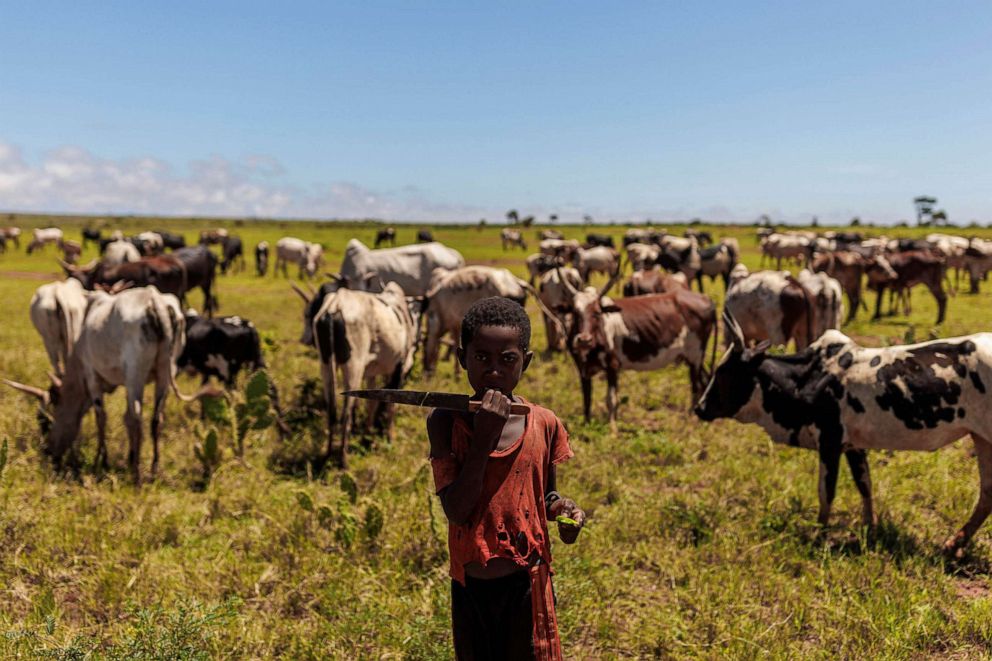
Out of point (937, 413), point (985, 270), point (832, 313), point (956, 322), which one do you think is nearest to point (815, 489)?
point (937, 413)

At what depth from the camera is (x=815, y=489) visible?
615cm

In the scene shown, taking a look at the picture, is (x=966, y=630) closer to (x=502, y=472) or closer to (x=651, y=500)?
(x=651, y=500)

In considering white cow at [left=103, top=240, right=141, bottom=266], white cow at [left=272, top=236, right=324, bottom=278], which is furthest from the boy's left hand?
white cow at [left=272, top=236, right=324, bottom=278]

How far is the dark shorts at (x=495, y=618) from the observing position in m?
2.33

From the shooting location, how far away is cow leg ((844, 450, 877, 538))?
5.18 metres

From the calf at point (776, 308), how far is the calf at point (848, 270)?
346 inches

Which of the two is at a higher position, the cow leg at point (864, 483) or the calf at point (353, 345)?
the calf at point (353, 345)

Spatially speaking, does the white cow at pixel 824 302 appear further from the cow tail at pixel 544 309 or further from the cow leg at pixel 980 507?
the cow leg at pixel 980 507

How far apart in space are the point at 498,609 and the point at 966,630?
371 cm

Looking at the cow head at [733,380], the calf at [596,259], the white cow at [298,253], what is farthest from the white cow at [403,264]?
the white cow at [298,253]

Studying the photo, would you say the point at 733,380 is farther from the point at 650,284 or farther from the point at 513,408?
the point at 650,284

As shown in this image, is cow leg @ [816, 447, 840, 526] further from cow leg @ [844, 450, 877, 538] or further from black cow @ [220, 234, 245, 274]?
black cow @ [220, 234, 245, 274]

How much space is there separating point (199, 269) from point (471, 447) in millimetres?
19672

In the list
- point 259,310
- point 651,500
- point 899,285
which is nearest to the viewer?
point 651,500
